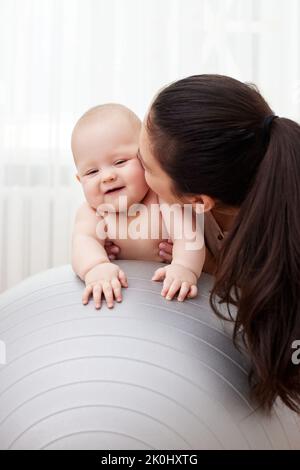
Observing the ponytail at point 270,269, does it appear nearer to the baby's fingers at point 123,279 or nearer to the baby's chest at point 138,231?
the baby's fingers at point 123,279

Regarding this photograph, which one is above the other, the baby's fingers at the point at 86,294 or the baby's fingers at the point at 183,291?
the baby's fingers at the point at 183,291

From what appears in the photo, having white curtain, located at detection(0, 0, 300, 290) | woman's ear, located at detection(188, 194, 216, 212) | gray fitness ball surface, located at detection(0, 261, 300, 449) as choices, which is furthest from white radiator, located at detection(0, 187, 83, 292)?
gray fitness ball surface, located at detection(0, 261, 300, 449)

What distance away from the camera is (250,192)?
0.94 meters

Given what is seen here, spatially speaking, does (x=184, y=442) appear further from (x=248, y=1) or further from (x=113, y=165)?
(x=248, y=1)

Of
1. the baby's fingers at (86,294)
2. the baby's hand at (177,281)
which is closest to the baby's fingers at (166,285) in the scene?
the baby's hand at (177,281)

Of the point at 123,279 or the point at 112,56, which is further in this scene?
the point at 112,56

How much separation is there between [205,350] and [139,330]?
9 cm

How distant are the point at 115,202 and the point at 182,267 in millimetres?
227

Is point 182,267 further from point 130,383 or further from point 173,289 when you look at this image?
point 130,383

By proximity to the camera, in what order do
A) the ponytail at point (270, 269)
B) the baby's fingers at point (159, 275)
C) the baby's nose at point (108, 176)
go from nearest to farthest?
the ponytail at point (270, 269) < the baby's fingers at point (159, 275) < the baby's nose at point (108, 176)

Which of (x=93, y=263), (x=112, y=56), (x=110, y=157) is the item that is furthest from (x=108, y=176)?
(x=112, y=56)

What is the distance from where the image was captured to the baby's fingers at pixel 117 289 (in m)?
0.92

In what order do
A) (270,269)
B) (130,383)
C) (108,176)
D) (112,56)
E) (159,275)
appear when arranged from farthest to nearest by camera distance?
1. (112,56)
2. (108,176)
3. (159,275)
4. (270,269)
5. (130,383)
